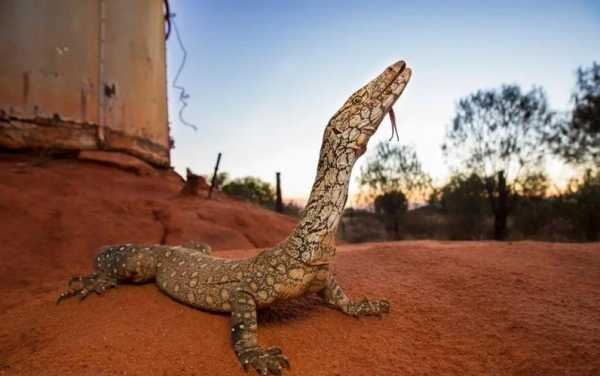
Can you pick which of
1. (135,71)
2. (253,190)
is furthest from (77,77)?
(253,190)

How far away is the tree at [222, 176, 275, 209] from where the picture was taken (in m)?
26.0

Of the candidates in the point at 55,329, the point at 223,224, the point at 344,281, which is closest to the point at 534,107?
A: the point at 223,224

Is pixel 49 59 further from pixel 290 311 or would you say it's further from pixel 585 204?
pixel 585 204

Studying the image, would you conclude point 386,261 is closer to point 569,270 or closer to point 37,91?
point 569,270

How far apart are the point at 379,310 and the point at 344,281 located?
82cm

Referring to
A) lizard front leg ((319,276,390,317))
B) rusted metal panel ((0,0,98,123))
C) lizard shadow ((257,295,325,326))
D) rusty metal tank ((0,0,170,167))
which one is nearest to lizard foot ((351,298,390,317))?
lizard front leg ((319,276,390,317))

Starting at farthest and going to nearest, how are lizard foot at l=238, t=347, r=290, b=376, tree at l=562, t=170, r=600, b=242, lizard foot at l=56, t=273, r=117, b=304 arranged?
tree at l=562, t=170, r=600, b=242
lizard foot at l=56, t=273, r=117, b=304
lizard foot at l=238, t=347, r=290, b=376

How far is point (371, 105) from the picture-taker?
9.58 ft

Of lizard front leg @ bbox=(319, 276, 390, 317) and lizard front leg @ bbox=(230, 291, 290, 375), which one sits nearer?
lizard front leg @ bbox=(230, 291, 290, 375)

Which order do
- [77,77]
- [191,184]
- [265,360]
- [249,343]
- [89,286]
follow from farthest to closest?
1. [191,184]
2. [77,77]
3. [89,286]
4. [249,343]
5. [265,360]

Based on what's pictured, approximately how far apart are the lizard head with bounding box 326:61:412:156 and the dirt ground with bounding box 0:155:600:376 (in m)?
1.53

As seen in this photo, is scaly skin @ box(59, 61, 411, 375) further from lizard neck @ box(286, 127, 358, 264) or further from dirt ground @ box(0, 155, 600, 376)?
dirt ground @ box(0, 155, 600, 376)

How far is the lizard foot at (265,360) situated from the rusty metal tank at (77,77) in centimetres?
937

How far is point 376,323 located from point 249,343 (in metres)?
1.11
